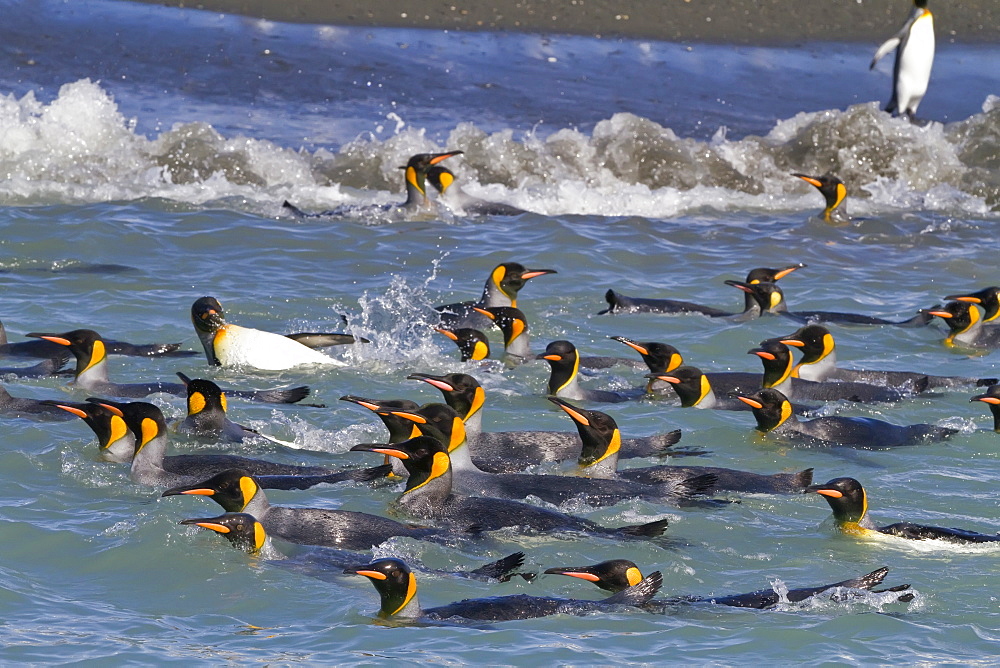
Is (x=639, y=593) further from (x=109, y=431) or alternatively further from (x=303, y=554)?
(x=109, y=431)

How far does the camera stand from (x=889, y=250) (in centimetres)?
1252

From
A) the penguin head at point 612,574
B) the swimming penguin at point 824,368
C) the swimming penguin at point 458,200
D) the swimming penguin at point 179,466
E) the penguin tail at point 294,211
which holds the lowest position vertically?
the swimming penguin at point 179,466

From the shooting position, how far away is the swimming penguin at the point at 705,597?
5.14 metres

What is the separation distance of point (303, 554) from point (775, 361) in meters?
3.45

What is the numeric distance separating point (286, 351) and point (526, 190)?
6.34 meters

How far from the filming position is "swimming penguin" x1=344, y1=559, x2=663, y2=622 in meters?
4.89

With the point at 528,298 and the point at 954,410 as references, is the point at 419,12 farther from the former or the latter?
the point at 954,410

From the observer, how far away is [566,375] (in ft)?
26.4

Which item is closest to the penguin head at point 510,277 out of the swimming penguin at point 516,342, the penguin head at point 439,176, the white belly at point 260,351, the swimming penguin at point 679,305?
the swimming penguin at point 679,305

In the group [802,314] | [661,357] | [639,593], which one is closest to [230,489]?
[639,593]

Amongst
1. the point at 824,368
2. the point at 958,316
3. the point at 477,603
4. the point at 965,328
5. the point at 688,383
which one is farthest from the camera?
the point at 965,328

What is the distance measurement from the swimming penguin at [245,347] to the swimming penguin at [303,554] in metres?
3.03

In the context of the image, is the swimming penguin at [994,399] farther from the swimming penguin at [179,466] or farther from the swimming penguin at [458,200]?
the swimming penguin at [458,200]

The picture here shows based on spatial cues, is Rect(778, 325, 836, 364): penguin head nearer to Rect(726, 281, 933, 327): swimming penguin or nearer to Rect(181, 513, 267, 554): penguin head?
Rect(726, 281, 933, 327): swimming penguin
